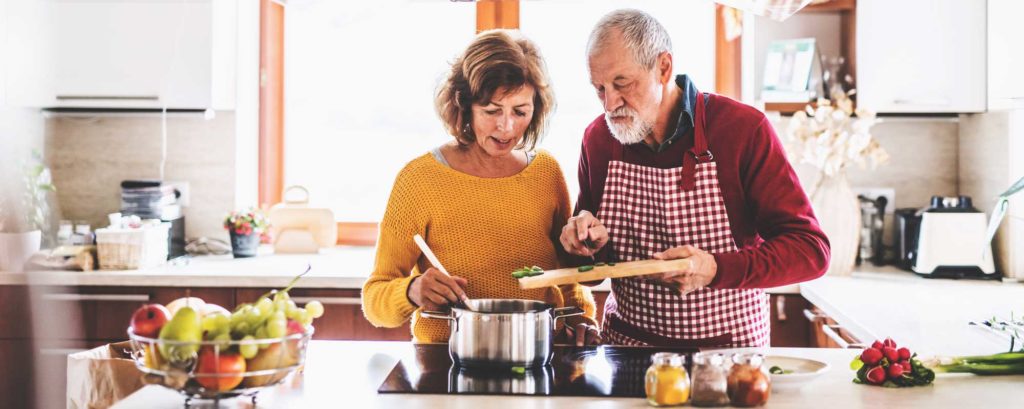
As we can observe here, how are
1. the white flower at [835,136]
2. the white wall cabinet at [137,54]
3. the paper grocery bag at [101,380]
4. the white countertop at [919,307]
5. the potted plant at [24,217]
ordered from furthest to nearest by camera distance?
the white wall cabinet at [137,54], the white flower at [835,136], the potted plant at [24,217], the white countertop at [919,307], the paper grocery bag at [101,380]

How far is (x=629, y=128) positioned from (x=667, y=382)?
2.44ft

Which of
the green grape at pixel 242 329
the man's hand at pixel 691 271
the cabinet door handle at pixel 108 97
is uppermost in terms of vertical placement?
the cabinet door handle at pixel 108 97

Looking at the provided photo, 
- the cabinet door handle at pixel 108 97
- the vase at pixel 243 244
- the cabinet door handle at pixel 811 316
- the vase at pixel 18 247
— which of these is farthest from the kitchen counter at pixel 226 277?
the cabinet door handle at pixel 108 97

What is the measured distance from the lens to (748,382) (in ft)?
4.94

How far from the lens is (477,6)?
13.0ft

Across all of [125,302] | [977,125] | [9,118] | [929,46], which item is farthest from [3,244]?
[977,125]

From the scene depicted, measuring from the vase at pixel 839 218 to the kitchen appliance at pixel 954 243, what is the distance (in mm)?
229

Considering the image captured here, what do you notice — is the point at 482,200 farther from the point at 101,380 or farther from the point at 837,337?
the point at 837,337

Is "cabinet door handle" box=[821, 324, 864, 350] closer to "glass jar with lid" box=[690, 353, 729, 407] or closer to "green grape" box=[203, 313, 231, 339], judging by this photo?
"glass jar with lid" box=[690, 353, 729, 407]

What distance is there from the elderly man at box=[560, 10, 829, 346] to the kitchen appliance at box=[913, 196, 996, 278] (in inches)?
54.3

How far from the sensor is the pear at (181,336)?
4.60 ft

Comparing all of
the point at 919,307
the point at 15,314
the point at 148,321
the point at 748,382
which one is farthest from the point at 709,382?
the point at 15,314

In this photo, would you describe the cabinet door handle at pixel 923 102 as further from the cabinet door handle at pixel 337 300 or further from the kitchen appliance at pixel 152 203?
the kitchen appliance at pixel 152 203

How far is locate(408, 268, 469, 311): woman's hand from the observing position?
1.86 meters
